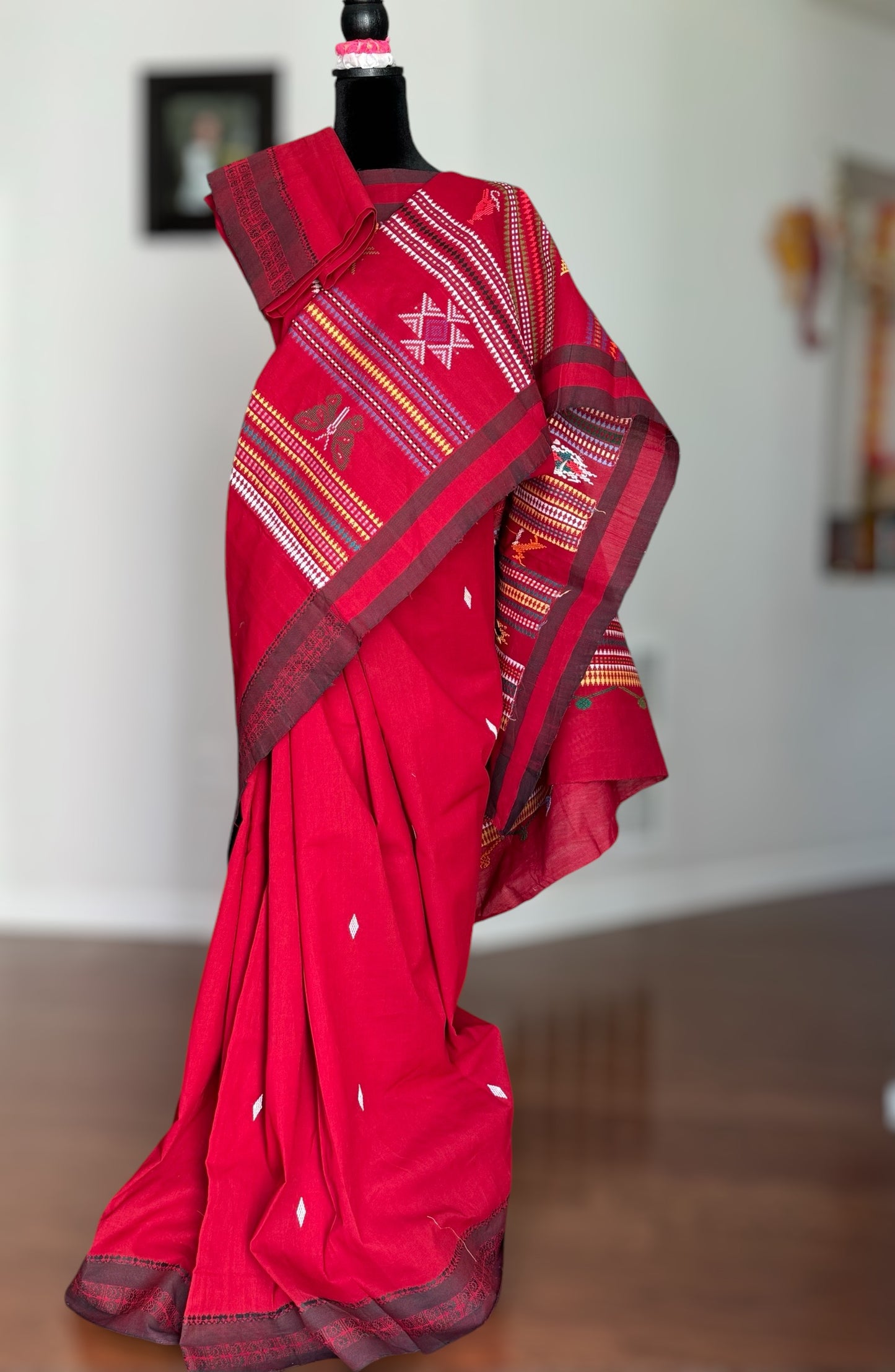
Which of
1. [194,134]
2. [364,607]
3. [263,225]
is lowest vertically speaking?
[364,607]

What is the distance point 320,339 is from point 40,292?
195cm

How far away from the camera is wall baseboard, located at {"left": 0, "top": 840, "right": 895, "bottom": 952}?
10.4 feet

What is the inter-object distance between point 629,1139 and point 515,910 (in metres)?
1.09

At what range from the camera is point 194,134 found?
307 centimetres

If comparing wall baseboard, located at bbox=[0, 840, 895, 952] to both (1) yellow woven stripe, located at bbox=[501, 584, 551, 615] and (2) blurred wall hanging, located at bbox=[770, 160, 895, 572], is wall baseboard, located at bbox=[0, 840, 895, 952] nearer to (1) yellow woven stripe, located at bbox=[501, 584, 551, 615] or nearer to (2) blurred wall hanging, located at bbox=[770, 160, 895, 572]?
(2) blurred wall hanging, located at bbox=[770, 160, 895, 572]

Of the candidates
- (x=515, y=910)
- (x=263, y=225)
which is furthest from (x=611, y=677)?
(x=515, y=910)

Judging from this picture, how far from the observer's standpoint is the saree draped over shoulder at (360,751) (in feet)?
4.76

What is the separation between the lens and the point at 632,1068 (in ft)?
7.69

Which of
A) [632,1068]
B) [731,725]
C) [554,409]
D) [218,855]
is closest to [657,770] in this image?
[554,409]

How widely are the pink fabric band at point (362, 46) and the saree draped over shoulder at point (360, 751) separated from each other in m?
0.13

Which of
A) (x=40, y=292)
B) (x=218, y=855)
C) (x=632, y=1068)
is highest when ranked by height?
(x=40, y=292)

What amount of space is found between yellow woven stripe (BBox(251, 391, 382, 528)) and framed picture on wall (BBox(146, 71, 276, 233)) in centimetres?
177

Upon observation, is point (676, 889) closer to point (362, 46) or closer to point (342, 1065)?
point (342, 1065)

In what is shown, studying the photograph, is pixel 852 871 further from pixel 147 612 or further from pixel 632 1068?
pixel 147 612
